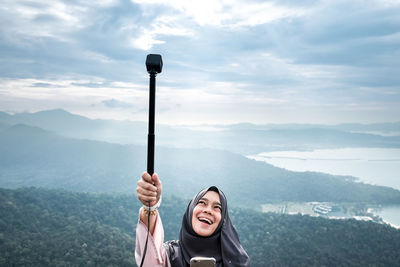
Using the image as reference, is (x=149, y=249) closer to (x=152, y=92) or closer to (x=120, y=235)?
(x=152, y=92)

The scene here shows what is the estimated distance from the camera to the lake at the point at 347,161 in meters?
120

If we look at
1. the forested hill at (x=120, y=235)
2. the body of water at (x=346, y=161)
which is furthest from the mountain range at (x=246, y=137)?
the forested hill at (x=120, y=235)

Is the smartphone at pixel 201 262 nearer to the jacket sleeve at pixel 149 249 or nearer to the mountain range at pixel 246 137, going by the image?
the jacket sleeve at pixel 149 249

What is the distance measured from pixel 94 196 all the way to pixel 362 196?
60.0 metres

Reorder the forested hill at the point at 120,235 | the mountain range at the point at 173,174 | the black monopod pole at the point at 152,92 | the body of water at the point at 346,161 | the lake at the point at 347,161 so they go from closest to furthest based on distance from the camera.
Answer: the black monopod pole at the point at 152,92
the forested hill at the point at 120,235
the mountain range at the point at 173,174
the lake at the point at 347,161
the body of water at the point at 346,161

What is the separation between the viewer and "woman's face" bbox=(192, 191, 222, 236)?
2.53 m

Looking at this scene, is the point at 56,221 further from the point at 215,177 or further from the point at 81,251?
the point at 215,177

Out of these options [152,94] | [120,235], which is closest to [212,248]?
[152,94]

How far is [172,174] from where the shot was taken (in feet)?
278

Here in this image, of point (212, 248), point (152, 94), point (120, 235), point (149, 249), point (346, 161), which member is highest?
point (152, 94)

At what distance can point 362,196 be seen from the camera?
7719 centimetres

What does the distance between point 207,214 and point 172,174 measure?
3273 inches

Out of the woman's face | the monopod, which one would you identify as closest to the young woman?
the woman's face

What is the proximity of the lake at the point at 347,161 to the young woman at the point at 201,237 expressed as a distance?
109 meters
